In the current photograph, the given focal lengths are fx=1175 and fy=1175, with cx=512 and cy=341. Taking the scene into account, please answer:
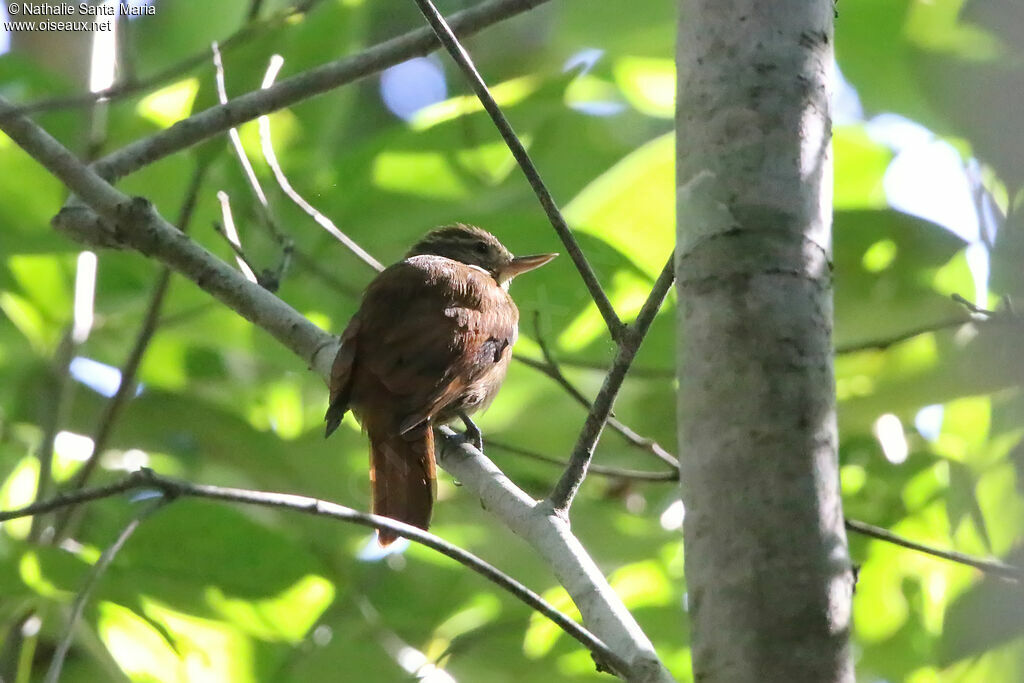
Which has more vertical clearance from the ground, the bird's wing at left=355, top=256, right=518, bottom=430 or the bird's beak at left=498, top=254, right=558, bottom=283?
the bird's beak at left=498, top=254, right=558, bottom=283

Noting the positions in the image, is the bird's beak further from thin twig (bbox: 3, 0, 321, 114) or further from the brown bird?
thin twig (bbox: 3, 0, 321, 114)

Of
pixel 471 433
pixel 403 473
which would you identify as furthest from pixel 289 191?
pixel 471 433

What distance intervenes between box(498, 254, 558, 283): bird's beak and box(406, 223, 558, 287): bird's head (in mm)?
187

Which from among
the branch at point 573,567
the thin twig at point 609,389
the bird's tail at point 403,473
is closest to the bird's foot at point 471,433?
the bird's tail at point 403,473

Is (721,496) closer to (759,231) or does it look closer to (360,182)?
(759,231)

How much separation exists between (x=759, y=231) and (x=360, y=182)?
7.02ft

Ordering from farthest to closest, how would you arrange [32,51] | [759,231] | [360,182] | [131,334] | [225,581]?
[32,51] → [131,334] → [360,182] → [225,581] → [759,231]

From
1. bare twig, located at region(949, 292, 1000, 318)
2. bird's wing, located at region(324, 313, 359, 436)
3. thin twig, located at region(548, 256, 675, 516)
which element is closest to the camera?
thin twig, located at region(548, 256, 675, 516)

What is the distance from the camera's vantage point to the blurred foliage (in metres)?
3.00

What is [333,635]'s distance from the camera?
10.1ft

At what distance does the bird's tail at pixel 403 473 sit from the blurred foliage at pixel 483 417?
0.87 feet

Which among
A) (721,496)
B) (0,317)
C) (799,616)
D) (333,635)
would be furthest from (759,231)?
(0,317)

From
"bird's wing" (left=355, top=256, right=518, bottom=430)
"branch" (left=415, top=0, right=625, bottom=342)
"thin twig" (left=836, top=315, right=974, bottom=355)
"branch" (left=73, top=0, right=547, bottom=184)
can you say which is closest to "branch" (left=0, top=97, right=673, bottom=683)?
"bird's wing" (left=355, top=256, right=518, bottom=430)

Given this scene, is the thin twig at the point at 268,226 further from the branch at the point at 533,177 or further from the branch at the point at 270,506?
the branch at the point at 270,506
